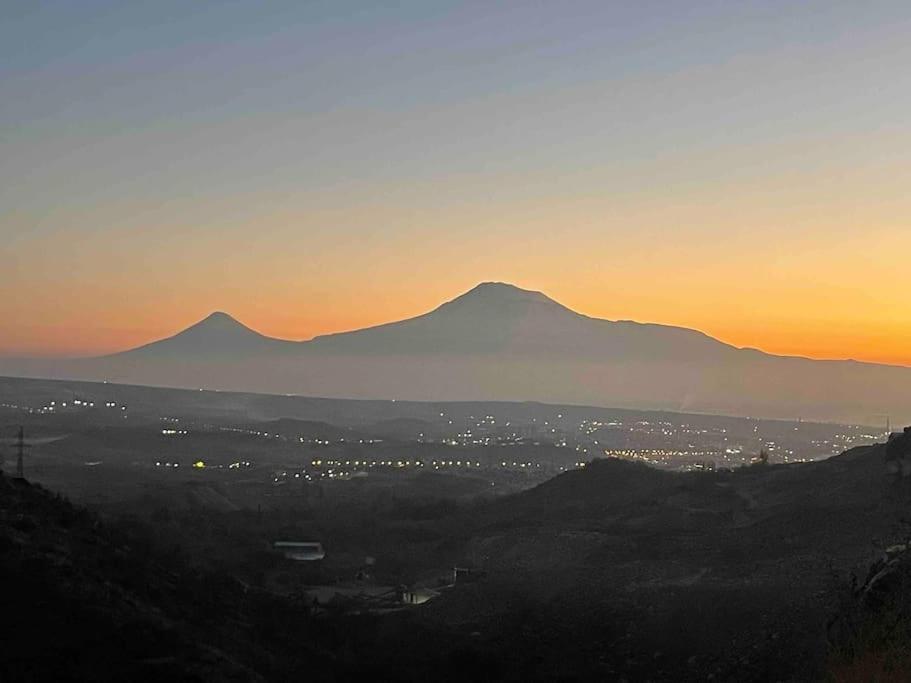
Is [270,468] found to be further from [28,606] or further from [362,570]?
[28,606]

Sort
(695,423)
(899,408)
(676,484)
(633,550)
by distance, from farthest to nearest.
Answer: (899,408) → (695,423) → (676,484) → (633,550)

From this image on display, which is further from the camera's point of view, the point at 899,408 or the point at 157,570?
the point at 899,408

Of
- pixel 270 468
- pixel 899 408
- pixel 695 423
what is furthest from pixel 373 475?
pixel 899 408

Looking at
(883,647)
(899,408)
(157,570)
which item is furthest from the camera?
(899,408)

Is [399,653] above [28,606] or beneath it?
beneath

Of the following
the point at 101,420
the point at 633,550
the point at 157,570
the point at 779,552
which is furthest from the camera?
the point at 101,420

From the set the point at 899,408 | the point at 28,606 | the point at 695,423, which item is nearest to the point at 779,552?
the point at 28,606

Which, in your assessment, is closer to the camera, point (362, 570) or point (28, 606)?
point (28, 606)

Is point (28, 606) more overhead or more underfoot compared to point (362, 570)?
more overhead

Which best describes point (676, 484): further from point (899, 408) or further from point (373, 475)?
point (899, 408)
